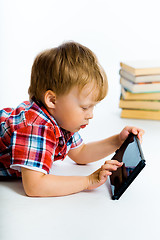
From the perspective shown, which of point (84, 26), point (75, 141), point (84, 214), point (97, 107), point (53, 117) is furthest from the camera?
point (84, 26)

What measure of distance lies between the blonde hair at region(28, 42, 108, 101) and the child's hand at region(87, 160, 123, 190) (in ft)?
0.60

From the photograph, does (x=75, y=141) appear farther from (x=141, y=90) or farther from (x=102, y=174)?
(x=141, y=90)

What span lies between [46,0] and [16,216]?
1642 millimetres

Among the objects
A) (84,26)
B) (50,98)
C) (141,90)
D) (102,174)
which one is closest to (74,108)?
(50,98)

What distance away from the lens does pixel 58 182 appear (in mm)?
1035

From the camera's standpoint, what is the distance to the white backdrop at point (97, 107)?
935mm

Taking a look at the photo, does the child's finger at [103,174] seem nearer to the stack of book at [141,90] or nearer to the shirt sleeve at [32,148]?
the shirt sleeve at [32,148]

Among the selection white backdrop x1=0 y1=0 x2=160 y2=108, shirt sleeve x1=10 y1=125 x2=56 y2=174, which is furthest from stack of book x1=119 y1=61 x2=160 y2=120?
shirt sleeve x1=10 y1=125 x2=56 y2=174

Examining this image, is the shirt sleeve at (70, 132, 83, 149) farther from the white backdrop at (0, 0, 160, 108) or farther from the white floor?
the white backdrop at (0, 0, 160, 108)

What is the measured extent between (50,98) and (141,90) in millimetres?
839

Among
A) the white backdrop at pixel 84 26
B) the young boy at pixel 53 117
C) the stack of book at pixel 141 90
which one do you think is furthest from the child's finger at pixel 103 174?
the white backdrop at pixel 84 26

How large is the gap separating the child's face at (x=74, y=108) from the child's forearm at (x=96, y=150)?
0.61ft

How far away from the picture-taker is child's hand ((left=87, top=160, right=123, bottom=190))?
1032 mm

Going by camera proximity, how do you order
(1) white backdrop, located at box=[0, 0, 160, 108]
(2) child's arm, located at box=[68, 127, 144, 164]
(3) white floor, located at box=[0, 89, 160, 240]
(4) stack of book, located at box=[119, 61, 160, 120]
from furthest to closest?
(1) white backdrop, located at box=[0, 0, 160, 108]
(4) stack of book, located at box=[119, 61, 160, 120]
(2) child's arm, located at box=[68, 127, 144, 164]
(3) white floor, located at box=[0, 89, 160, 240]
